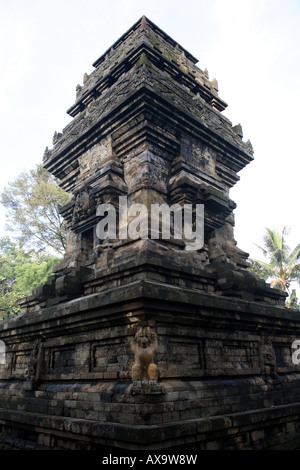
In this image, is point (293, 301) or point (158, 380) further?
point (293, 301)

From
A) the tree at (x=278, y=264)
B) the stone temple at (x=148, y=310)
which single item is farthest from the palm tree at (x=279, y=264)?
the stone temple at (x=148, y=310)

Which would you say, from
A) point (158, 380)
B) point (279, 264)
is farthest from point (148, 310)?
point (279, 264)

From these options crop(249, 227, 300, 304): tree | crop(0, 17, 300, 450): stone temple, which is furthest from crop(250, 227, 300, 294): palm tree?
crop(0, 17, 300, 450): stone temple

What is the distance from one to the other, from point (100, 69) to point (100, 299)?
297 inches

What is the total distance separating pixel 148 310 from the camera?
468 centimetres

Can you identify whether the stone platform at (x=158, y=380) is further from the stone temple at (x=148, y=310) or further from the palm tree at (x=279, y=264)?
the palm tree at (x=279, y=264)

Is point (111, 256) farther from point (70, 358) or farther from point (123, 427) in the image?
point (123, 427)

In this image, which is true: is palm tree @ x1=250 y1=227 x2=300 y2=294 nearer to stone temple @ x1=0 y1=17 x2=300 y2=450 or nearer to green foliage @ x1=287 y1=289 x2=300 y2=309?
green foliage @ x1=287 y1=289 x2=300 y2=309

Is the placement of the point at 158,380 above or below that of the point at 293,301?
below

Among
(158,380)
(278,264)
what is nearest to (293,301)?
(278,264)

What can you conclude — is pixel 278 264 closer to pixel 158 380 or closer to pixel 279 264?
pixel 279 264

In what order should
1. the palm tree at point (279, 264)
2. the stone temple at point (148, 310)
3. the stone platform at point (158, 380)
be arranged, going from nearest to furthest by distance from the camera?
the stone platform at point (158, 380), the stone temple at point (148, 310), the palm tree at point (279, 264)

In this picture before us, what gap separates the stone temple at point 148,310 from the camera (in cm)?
463
